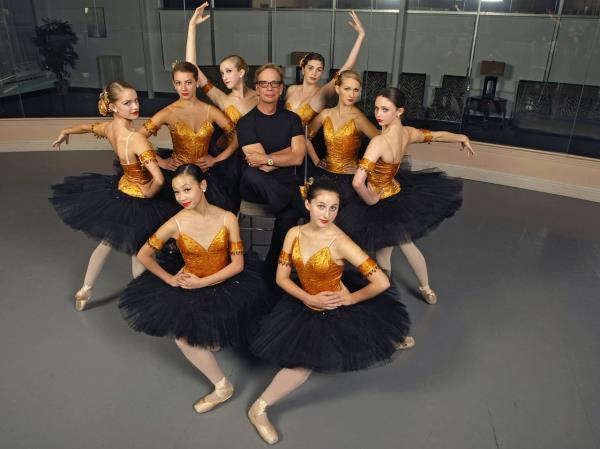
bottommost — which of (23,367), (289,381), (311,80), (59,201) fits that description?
(23,367)

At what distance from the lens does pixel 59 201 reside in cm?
296

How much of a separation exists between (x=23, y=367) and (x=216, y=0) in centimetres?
521

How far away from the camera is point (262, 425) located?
211cm

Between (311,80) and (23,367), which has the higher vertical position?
(311,80)

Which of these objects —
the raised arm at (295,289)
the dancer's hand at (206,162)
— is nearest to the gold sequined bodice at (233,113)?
the dancer's hand at (206,162)

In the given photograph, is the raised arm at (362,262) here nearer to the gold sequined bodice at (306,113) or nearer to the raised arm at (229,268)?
the raised arm at (229,268)

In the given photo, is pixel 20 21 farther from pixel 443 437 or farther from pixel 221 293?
pixel 443 437

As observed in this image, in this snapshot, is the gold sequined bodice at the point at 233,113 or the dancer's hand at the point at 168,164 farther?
the gold sequined bodice at the point at 233,113

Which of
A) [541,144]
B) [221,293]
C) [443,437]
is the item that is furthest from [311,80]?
[541,144]

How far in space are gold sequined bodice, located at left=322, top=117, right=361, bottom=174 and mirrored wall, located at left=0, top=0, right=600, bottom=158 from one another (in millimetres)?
3147

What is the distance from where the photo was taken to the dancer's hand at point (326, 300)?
2.15 m

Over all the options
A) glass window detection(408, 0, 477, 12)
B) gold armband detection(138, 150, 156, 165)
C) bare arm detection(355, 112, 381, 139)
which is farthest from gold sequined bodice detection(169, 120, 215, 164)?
glass window detection(408, 0, 477, 12)

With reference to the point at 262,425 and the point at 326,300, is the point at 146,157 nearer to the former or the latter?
the point at 326,300

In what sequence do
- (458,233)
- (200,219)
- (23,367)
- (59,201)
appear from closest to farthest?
(200,219) < (23,367) < (59,201) < (458,233)
